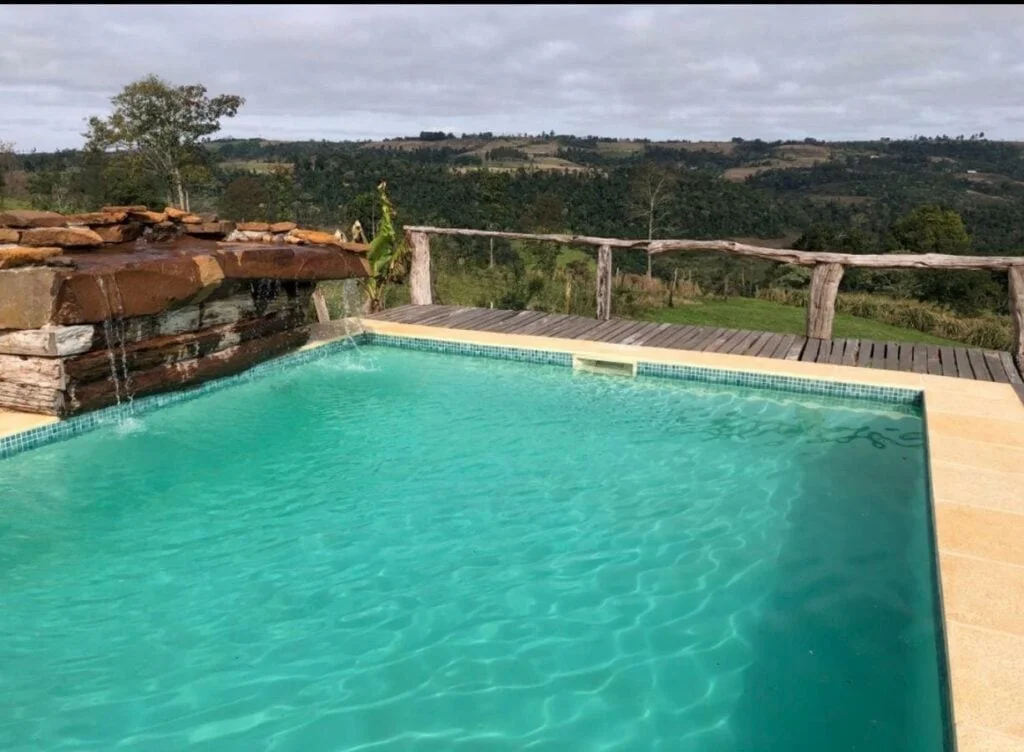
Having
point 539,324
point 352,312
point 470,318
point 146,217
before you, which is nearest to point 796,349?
point 539,324

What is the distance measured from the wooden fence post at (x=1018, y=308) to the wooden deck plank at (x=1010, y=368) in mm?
49

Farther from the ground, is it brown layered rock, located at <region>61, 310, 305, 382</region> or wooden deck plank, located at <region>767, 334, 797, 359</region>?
brown layered rock, located at <region>61, 310, 305, 382</region>

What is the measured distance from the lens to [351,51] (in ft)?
58.6

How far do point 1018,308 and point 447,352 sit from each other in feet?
18.6

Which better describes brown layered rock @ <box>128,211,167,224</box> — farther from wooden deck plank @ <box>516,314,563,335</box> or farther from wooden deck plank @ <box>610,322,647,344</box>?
wooden deck plank @ <box>610,322,647,344</box>

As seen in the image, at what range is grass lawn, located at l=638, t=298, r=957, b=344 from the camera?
13.2 m

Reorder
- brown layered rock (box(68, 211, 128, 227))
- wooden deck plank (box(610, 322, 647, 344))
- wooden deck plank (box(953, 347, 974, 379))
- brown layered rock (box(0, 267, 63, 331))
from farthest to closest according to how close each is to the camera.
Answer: wooden deck plank (box(610, 322, 647, 344)), wooden deck plank (box(953, 347, 974, 379)), brown layered rock (box(68, 211, 128, 227)), brown layered rock (box(0, 267, 63, 331))

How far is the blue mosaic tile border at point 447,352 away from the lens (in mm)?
→ 5617

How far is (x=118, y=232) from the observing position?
6820 millimetres

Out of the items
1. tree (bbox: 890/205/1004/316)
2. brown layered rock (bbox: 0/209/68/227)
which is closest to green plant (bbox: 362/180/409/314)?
brown layered rock (bbox: 0/209/68/227)

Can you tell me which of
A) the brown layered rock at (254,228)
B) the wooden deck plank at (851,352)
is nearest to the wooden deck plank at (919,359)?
the wooden deck plank at (851,352)

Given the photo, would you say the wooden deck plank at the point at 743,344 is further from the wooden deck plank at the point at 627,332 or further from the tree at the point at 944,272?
the tree at the point at 944,272

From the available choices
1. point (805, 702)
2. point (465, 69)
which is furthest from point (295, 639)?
point (465, 69)

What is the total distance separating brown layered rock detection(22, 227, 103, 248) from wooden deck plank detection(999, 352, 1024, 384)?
790 centimetres
